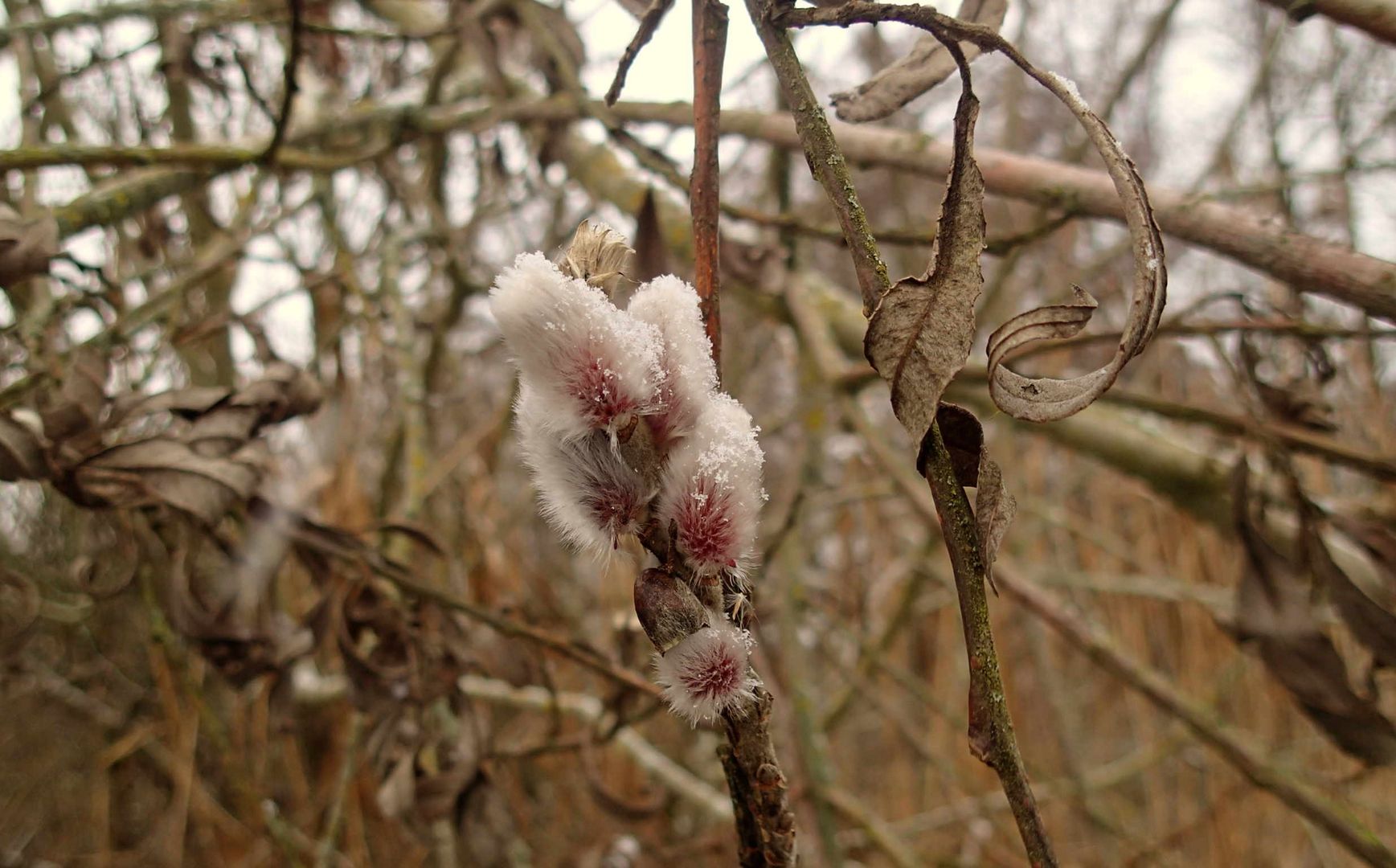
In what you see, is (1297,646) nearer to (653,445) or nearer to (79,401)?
(653,445)

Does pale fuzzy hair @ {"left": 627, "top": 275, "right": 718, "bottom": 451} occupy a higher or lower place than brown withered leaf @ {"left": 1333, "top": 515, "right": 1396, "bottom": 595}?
lower

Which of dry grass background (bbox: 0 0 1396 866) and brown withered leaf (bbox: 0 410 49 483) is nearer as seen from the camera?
brown withered leaf (bbox: 0 410 49 483)

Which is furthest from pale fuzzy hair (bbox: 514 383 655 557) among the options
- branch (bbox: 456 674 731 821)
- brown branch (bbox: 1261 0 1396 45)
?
branch (bbox: 456 674 731 821)

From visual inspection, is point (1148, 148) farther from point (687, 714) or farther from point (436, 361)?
point (687, 714)

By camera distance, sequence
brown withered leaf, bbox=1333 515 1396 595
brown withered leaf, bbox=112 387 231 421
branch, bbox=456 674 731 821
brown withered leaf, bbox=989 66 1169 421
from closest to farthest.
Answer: brown withered leaf, bbox=989 66 1169 421
brown withered leaf, bbox=112 387 231 421
brown withered leaf, bbox=1333 515 1396 595
branch, bbox=456 674 731 821

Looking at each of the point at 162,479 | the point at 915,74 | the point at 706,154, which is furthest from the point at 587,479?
the point at 162,479

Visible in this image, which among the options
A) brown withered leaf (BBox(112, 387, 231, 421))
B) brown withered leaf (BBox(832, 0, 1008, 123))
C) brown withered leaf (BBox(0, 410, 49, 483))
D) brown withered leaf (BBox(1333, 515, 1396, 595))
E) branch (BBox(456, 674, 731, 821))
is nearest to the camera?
brown withered leaf (BBox(832, 0, 1008, 123))

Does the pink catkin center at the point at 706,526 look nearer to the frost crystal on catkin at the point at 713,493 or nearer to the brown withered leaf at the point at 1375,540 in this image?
the frost crystal on catkin at the point at 713,493

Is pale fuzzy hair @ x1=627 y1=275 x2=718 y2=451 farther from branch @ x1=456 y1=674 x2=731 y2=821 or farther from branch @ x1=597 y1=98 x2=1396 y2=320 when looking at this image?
branch @ x1=456 y1=674 x2=731 y2=821
